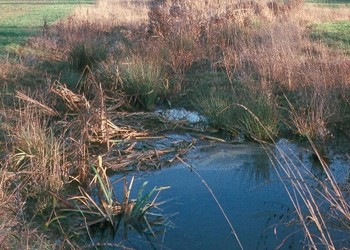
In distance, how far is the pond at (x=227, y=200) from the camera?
461 cm

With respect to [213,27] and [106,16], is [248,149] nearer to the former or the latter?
[213,27]

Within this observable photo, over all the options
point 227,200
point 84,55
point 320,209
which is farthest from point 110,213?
point 84,55

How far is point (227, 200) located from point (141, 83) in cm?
357

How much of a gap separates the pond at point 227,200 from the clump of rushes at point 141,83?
177 centimetres

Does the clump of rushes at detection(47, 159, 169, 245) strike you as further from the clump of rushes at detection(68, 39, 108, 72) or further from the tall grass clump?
the clump of rushes at detection(68, 39, 108, 72)

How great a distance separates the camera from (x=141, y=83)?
854 cm

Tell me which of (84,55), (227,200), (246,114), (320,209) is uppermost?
(84,55)

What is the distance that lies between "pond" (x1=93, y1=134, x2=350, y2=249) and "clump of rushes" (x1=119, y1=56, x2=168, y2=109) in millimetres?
1774

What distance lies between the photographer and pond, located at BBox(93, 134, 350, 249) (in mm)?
4613

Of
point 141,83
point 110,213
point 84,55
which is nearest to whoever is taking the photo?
point 110,213

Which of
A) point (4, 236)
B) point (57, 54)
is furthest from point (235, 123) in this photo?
point (57, 54)

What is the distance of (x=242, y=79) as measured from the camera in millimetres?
8680

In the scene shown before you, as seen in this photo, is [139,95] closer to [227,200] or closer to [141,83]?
[141,83]

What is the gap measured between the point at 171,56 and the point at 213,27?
6.60 feet
